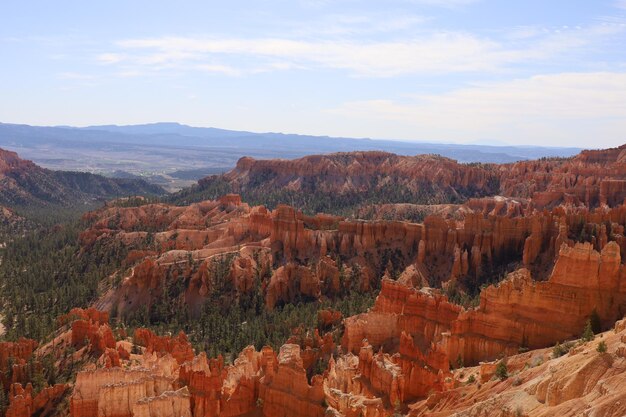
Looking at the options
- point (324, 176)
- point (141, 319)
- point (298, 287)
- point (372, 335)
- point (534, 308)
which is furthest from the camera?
point (324, 176)

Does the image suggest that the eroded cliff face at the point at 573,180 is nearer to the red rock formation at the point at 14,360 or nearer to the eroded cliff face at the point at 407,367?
the eroded cliff face at the point at 407,367

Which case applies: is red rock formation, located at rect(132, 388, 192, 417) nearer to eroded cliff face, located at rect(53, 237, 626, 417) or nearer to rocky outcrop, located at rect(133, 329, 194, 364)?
eroded cliff face, located at rect(53, 237, 626, 417)

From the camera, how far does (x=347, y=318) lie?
4775cm

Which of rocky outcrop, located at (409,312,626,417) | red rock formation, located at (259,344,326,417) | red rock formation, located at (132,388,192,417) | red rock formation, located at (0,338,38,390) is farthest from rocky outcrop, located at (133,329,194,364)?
rocky outcrop, located at (409,312,626,417)

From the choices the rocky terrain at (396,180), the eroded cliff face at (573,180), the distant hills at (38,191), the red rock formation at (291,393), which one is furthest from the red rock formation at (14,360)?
the distant hills at (38,191)

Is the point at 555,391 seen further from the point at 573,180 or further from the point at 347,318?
the point at 573,180

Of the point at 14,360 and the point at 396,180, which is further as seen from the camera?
the point at 396,180

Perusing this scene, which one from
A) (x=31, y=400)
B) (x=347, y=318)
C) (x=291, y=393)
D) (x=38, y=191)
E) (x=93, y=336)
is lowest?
(x=38, y=191)

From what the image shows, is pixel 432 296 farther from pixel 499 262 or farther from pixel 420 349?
pixel 499 262

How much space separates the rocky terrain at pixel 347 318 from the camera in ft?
99.6

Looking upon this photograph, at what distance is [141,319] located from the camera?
213 feet

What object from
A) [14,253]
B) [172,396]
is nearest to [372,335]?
[172,396]

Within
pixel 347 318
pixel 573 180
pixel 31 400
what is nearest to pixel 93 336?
pixel 31 400

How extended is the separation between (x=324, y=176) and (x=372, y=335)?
109694mm
